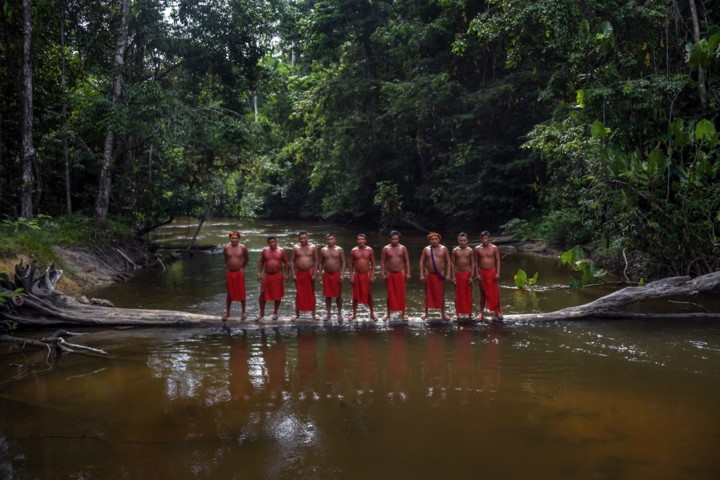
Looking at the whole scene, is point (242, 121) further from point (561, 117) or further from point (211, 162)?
point (561, 117)

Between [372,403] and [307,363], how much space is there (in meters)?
1.71

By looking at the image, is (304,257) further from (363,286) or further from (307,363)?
(307,363)

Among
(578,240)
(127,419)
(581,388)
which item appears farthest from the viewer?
(578,240)

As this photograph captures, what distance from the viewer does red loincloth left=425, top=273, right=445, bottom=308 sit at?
962 centimetres

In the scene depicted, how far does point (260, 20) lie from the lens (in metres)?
17.6

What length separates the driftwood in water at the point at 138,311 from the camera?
356 inches

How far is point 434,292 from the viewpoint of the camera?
9688mm

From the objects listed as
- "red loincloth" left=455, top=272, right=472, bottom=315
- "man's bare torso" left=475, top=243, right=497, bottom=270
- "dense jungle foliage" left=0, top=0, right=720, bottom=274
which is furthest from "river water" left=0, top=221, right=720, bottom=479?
"dense jungle foliage" left=0, top=0, right=720, bottom=274

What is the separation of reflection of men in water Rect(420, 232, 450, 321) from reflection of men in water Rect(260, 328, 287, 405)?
8.12 ft

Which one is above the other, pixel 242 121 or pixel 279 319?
pixel 242 121

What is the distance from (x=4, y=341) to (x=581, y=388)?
7.70m

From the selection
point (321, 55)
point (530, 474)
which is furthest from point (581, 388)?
point (321, 55)

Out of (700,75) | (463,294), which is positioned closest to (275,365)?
(463,294)

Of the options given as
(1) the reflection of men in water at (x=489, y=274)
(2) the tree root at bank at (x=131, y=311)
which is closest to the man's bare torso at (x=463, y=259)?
(1) the reflection of men in water at (x=489, y=274)
